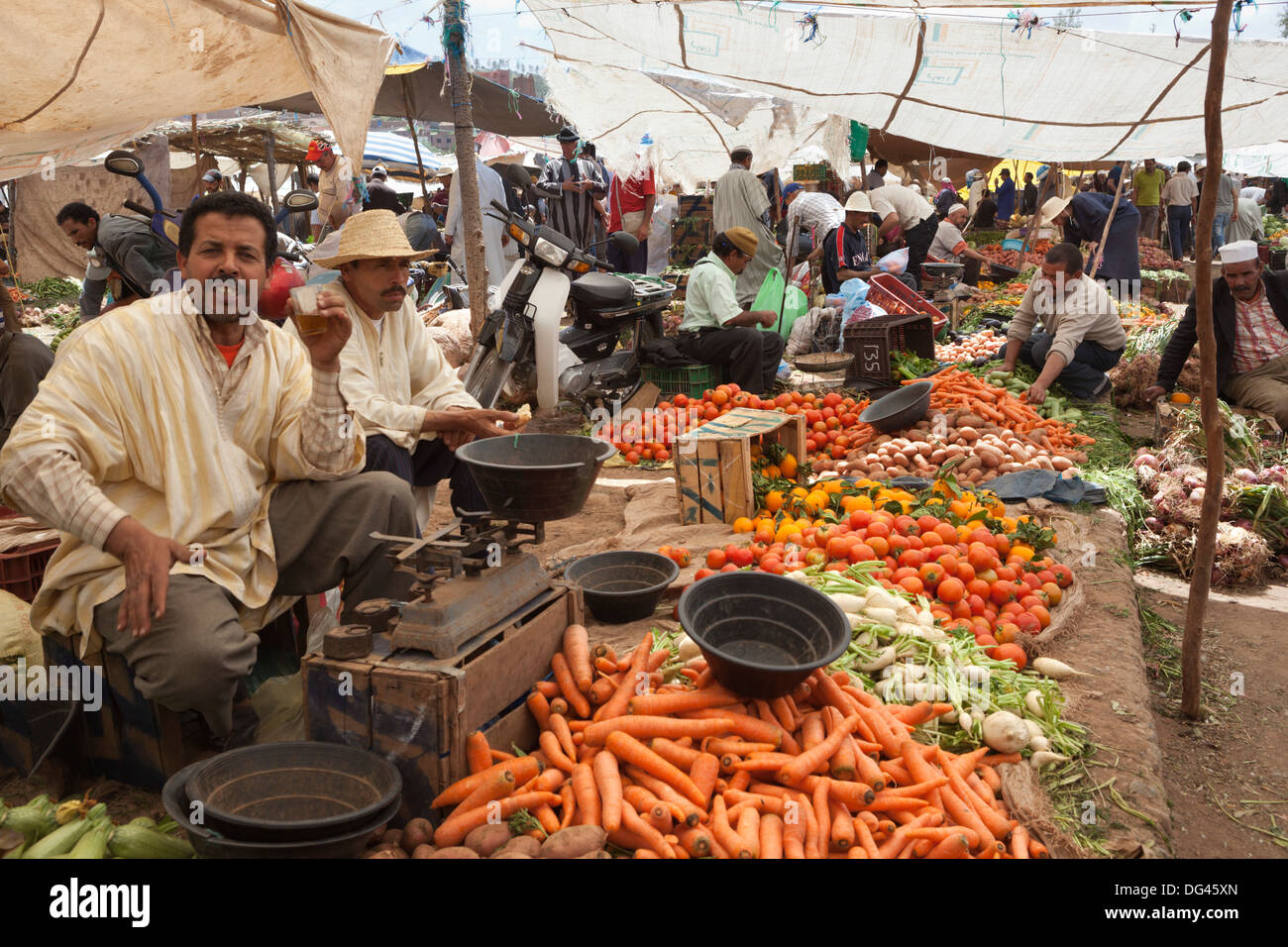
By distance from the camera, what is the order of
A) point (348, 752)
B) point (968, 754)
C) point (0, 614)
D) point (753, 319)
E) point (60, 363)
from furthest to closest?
point (753, 319) < point (0, 614) < point (968, 754) < point (60, 363) < point (348, 752)

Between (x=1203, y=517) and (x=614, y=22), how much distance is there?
728cm

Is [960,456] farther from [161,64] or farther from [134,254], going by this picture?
[134,254]

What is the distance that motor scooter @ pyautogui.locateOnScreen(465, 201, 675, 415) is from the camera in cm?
696

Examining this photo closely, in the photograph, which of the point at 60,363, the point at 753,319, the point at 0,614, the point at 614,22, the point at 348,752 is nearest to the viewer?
the point at 348,752

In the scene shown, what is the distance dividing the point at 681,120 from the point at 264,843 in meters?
12.8

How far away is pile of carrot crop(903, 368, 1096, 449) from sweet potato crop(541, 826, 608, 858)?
5050mm

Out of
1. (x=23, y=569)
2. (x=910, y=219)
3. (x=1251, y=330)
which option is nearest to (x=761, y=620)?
(x=23, y=569)

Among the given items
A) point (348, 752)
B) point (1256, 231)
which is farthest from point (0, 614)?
point (1256, 231)

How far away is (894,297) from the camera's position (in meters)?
8.84

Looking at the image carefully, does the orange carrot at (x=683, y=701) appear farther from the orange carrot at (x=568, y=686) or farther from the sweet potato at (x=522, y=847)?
the sweet potato at (x=522, y=847)

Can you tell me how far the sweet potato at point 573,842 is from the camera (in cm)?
220

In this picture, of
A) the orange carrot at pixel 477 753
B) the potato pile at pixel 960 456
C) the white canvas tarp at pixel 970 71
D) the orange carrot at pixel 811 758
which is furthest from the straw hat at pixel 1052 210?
the orange carrot at pixel 477 753

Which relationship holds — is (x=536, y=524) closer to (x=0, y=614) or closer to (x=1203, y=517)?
(x=0, y=614)

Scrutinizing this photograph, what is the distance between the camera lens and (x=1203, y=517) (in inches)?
137
